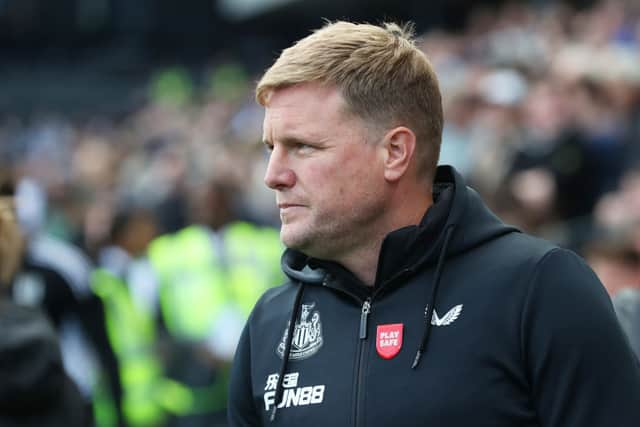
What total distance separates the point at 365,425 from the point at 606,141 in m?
5.45

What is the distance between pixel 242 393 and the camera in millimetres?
2984

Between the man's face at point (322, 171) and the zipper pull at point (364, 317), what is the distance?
0.44 ft

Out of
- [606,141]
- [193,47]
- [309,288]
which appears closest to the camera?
[309,288]

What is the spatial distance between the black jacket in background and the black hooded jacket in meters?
1.23

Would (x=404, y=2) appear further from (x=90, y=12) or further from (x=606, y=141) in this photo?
(x=606, y=141)

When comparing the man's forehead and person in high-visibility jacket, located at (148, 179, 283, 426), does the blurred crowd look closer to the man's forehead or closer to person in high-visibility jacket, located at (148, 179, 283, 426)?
person in high-visibility jacket, located at (148, 179, 283, 426)

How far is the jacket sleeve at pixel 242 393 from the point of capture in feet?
9.77

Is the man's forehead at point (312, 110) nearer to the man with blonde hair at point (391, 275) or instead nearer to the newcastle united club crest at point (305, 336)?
the man with blonde hair at point (391, 275)

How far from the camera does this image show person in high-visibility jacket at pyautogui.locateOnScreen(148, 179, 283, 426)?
27.6 feet

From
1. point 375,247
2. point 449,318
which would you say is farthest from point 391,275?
point 449,318

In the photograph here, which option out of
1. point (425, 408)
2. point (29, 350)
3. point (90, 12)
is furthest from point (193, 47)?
point (425, 408)

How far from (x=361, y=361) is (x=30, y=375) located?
1647 mm

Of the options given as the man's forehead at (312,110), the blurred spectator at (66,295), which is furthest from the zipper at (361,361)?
the blurred spectator at (66,295)

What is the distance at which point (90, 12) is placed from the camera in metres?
25.4
